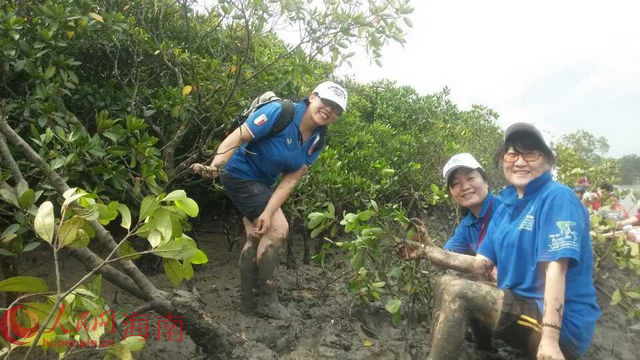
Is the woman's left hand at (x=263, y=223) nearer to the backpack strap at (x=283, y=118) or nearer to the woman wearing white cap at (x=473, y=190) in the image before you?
the backpack strap at (x=283, y=118)

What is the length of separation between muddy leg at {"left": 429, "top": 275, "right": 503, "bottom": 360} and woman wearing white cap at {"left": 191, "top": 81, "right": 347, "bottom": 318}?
1.37m

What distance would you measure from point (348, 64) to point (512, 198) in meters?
1.63

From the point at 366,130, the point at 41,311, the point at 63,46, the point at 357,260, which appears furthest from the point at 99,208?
the point at 366,130

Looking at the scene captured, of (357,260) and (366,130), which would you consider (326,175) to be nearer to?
(357,260)

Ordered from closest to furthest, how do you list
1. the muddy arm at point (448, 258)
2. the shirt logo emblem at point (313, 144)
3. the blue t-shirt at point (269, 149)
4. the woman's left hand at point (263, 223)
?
the muddy arm at point (448, 258), the blue t-shirt at point (269, 149), the woman's left hand at point (263, 223), the shirt logo emblem at point (313, 144)

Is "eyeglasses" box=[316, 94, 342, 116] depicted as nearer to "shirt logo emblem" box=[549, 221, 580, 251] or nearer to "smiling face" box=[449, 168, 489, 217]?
"smiling face" box=[449, 168, 489, 217]

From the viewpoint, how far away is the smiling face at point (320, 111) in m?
3.13

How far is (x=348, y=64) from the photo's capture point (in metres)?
3.42

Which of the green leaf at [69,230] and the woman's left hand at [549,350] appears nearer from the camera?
the green leaf at [69,230]

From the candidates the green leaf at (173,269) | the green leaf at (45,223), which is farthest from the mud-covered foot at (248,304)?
the green leaf at (45,223)

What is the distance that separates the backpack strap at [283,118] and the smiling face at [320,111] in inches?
6.2

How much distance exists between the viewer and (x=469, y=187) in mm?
2869

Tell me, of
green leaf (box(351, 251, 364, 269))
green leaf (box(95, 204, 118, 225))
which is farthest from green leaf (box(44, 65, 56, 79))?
green leaf (box(351, 251, 364, 269))

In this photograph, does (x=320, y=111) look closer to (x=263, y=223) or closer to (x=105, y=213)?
(x=263, y=223)
